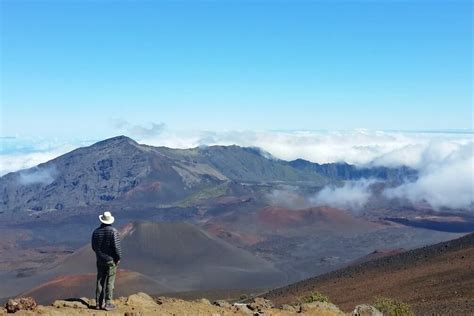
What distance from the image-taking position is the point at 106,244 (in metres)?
13.2

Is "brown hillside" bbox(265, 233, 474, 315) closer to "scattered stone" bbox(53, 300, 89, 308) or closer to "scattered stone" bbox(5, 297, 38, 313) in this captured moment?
"scattered stone" bbox(53, 300, 89, 308)

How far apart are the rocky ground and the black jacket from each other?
4.01 feet

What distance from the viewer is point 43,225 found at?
19562 centimetres

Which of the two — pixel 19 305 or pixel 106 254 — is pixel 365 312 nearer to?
pixel 106 254

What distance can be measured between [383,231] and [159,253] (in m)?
78.4

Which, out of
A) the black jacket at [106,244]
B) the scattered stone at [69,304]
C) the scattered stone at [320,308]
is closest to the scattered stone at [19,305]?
the scattered stone at [69,304]

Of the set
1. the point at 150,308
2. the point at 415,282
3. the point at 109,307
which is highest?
the point at 109,307

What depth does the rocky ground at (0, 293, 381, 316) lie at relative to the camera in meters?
12.5

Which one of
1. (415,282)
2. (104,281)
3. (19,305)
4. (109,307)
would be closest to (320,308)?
(109,307)

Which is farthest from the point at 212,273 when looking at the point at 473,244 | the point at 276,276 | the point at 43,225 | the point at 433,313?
the point at 43,225

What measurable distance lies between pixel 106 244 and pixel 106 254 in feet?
0.75

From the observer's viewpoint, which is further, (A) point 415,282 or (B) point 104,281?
(A) point 415,282

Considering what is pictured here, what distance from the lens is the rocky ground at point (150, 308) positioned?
12539 mm

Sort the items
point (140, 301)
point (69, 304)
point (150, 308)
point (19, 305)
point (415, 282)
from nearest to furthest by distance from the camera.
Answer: point (19, 305), point (69, 304), point (150, 308), point (140, 301), point (415, 282)
